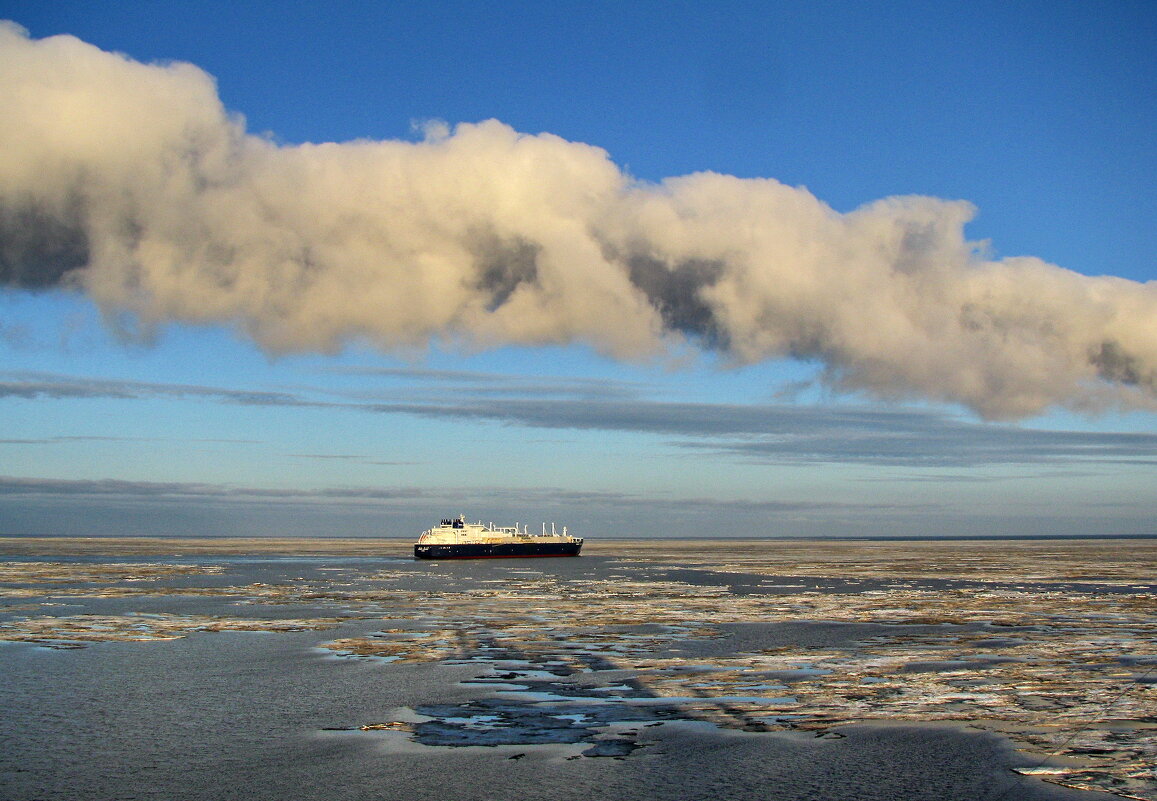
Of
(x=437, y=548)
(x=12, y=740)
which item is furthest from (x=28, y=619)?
(x=437, y=548)

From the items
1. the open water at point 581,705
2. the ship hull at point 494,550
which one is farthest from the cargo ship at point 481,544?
the open water at point 581,705

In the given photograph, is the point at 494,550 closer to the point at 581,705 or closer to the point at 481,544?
the point at 481,544

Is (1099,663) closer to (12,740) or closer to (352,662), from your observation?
(352,662)

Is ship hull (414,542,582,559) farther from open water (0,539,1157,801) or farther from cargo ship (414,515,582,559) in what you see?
open water (0,539,1157,801)

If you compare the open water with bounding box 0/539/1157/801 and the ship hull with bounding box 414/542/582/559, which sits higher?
the open water with bounding box 0/539/1157/801

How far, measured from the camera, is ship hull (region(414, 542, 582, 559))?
108 metres

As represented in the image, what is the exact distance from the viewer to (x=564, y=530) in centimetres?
12656

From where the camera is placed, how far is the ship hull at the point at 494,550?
108 m

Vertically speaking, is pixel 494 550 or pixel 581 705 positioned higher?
pixel 581 705

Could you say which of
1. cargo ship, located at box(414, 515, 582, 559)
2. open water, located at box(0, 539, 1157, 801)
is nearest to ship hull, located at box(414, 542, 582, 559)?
cargo ship, located at box(414, 515, 582, 559)

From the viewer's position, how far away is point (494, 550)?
365 feet

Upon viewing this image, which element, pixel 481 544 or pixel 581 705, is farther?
pixel 481 544

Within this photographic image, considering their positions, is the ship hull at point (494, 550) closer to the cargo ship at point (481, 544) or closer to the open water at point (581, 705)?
the cargo ship at point (481, 544)

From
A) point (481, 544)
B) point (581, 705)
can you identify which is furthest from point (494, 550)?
point (581, 705)
